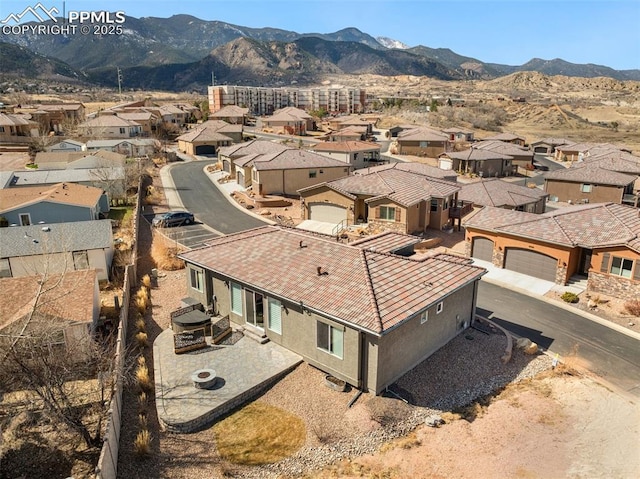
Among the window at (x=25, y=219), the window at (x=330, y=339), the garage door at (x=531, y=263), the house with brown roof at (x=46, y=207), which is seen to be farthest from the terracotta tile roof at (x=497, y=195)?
the window at (x=25, y=219)

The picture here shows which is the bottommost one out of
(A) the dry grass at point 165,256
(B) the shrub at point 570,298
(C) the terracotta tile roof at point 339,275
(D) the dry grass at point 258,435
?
(B) the shrub at point 570,298

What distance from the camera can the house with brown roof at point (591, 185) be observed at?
171 feet

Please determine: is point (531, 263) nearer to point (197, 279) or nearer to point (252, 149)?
point (197, 279)

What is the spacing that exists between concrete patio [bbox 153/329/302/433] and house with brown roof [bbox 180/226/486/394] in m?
1.01

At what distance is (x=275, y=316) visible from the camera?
21.2 meters

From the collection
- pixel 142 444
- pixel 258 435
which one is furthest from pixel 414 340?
pixel 142 444

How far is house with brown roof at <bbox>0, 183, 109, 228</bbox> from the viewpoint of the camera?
Answer: 39000mm

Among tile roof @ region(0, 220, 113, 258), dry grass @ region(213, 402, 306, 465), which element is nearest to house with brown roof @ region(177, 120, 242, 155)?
tile roof @ region(0, 220, 113, 258)

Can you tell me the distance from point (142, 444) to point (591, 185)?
180ft

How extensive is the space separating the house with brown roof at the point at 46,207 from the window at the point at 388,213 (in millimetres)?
24906

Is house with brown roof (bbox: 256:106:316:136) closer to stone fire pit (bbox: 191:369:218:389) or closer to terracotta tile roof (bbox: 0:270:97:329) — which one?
terracotta tile roof (bbox: 0:270:97:329)

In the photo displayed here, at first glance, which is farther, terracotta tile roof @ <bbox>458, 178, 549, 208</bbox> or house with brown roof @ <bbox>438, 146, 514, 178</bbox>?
house with brown roof @ <bbox>438, 146, 514, 178</bbox>

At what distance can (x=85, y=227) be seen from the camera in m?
31.7

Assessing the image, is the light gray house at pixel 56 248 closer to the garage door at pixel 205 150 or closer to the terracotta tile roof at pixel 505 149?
the garage door at pixel 205 150
